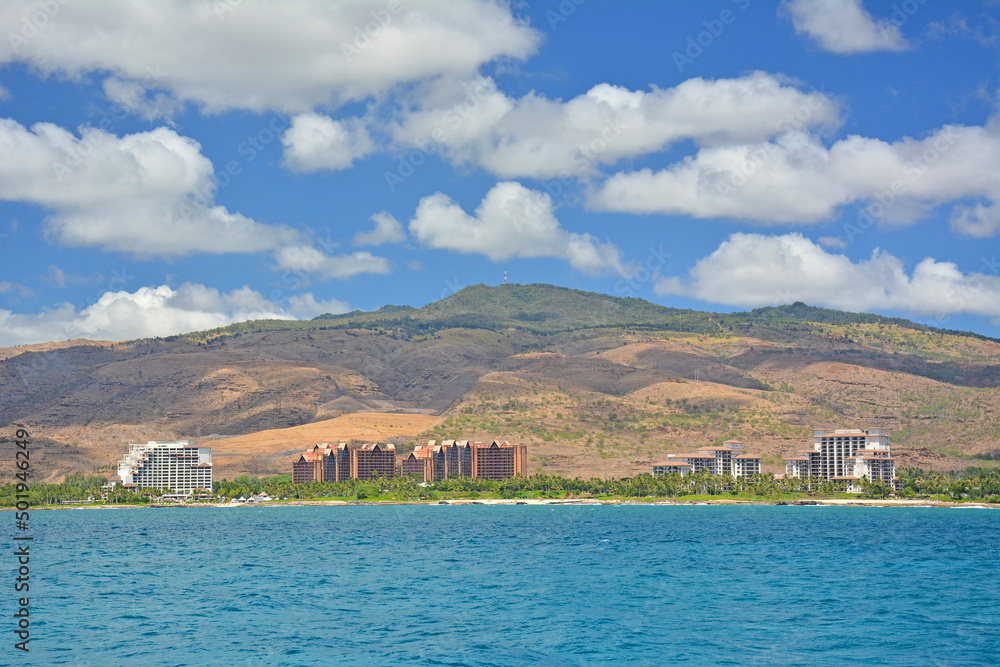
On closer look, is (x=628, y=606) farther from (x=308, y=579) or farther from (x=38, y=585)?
(x=38, y=585)

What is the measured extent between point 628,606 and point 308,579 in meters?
28.2

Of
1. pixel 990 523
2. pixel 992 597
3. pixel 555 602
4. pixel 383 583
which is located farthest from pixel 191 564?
pixel 990 523

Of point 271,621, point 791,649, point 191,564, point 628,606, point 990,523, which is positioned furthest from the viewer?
point 990,523

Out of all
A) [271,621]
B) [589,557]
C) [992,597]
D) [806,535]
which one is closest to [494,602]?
[271,621]

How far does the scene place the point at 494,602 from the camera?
221 ft

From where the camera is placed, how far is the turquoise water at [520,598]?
5200 cm

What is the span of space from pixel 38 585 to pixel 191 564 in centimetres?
1621

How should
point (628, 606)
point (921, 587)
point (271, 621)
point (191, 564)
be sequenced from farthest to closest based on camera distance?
1. point (191, 564)
2. point (921, 587)
3. point (628, 606)
4. point (271, 621)

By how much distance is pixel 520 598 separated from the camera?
69.2 meters

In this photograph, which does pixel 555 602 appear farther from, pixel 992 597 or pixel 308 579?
pixel 992 597

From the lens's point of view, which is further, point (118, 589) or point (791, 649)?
point (118, 589)

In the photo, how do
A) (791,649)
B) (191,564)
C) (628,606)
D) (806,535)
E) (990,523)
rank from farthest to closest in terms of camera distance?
1. (990,523)
2. (806,535)
3. (191,564)
4. (628,606)
5. (791,649)

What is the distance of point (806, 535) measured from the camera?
404 ft

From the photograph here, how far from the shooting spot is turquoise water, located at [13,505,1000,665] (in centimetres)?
5200
